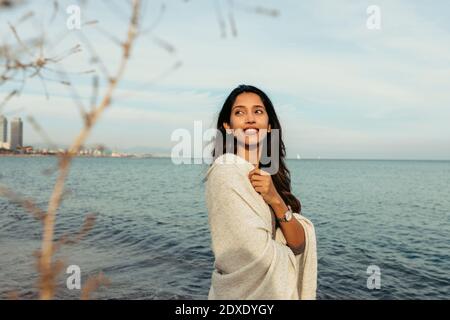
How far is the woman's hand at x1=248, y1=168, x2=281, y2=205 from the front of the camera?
3.21 metres

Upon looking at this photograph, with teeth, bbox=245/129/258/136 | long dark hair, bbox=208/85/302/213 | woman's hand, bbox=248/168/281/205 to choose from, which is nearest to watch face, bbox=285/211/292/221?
woman's hand, bbox=248/168/281/205

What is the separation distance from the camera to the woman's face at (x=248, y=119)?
3.71 m

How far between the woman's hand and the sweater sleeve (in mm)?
99

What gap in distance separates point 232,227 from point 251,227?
139 millimetres

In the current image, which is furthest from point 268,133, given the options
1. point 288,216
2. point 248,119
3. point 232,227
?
point 232,227

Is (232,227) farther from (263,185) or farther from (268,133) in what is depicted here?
(268,133)

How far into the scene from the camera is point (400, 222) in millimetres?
30734

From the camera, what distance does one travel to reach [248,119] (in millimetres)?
3805

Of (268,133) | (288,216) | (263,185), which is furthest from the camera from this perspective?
(268,133)

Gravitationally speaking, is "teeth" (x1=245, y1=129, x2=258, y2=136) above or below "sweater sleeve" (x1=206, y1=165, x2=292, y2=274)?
above

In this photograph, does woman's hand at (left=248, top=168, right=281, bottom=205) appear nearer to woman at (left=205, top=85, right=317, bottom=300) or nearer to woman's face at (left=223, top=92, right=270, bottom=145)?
woman at (left=205, top=85, right=317, bottom=300)

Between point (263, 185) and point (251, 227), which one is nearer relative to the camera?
point (251, 227)
